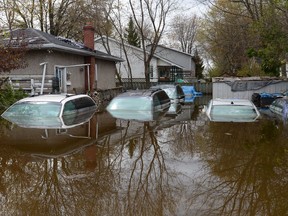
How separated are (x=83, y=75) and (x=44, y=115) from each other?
13881 mm

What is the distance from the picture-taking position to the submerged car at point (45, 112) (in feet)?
39.6

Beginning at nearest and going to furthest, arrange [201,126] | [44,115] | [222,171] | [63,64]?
[222,171], [44,115], [201,126], [63,64]

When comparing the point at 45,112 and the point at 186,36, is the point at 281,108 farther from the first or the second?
the point at 186,36

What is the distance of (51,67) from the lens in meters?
21.1

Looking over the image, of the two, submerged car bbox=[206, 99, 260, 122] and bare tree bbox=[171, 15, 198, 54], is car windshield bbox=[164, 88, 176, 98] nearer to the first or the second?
submerged car bbox=[206, 99, 260, 122]

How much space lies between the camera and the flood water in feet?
16.8

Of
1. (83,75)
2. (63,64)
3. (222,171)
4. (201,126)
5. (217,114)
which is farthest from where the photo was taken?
(83,75)

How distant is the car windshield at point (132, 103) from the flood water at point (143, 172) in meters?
4.33

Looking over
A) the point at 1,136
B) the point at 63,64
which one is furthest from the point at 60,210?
the point at 63,64

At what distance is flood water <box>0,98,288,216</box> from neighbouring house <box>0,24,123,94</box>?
29.7 ft

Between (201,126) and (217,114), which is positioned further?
(217,114)

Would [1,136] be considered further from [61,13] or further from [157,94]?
[61,13]

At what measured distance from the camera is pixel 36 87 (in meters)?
20.8

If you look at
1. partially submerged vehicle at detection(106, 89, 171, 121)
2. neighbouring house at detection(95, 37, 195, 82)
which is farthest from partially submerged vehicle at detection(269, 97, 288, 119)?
neighbouring house at detection(95, 37, 195, 82)
